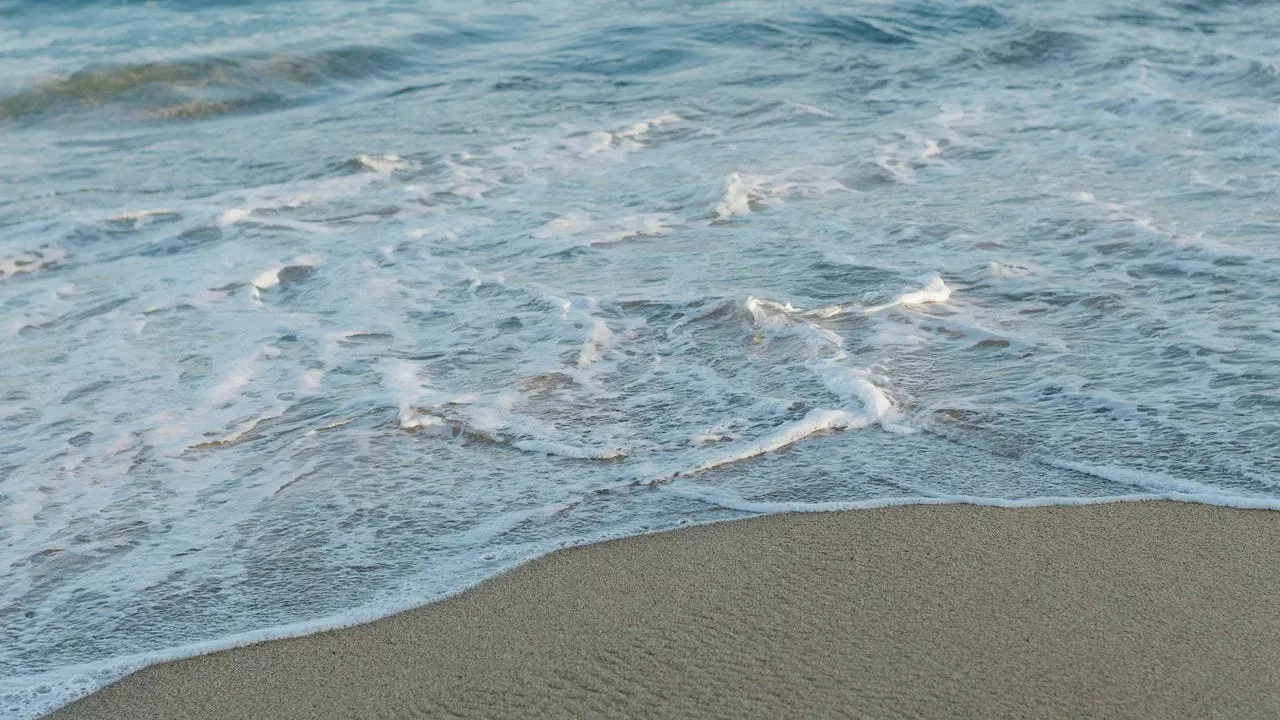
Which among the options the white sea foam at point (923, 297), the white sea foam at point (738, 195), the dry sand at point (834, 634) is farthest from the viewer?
the white sea foam at point (738, 195)

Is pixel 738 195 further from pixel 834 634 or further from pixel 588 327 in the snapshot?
pixel 834 634

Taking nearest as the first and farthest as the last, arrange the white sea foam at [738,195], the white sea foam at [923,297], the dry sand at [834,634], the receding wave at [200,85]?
the dry sand at [834,634], the white sea foam at [923,297], the white sea foam at [738,195], the receding wave at [200,85]

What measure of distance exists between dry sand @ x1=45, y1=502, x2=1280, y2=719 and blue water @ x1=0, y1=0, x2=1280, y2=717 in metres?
0.14

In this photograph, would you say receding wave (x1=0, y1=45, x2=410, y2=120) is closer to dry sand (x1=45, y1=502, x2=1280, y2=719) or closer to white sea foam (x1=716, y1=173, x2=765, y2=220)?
white sea foam (x1=716, y1=173, x2=765, y2=220)

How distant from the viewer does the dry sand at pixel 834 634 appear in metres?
2.43

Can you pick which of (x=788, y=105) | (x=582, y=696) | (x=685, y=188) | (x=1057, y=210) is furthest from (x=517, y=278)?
(x=788, y=105)

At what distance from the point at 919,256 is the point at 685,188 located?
1.90m

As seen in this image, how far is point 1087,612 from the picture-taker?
2666 mm

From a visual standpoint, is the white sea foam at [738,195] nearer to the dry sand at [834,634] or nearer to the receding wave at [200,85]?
the dry sand at [834,634]

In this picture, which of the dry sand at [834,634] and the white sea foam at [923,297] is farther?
the white sea foam at [923,297]

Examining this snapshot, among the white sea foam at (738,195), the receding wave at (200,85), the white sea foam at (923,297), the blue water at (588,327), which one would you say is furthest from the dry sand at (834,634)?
the receding wave at (200,85)

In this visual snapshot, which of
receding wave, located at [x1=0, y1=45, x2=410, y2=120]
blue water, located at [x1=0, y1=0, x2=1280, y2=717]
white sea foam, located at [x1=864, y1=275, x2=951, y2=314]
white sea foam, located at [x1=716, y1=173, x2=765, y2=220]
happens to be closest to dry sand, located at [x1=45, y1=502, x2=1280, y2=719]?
blue water, located at [x1=0, y1=0, x2=1280, y2=717]

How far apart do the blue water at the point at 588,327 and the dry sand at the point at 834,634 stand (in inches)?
5.5

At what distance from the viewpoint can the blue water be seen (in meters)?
3.25
